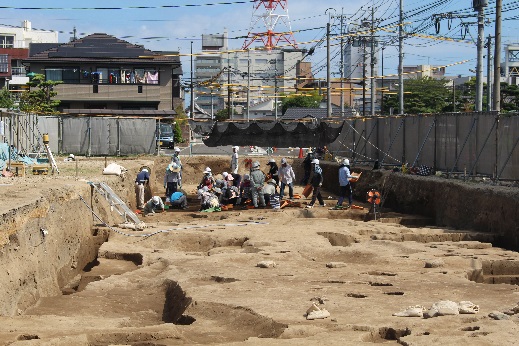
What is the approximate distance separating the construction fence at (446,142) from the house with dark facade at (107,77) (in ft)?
96.9

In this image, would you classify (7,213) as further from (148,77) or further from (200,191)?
(148,77)

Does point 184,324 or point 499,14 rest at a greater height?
point 499,14

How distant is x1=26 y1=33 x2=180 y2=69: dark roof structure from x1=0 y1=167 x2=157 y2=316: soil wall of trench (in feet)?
138

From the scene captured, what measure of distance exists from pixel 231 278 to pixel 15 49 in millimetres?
84682

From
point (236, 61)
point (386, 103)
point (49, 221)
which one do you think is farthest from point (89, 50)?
point (236, 61)

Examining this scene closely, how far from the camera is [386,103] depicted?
9000 centimetres

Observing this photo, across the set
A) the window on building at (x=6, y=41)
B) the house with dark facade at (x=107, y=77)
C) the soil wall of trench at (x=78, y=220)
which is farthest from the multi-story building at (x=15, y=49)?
the soil wall of trench at (x=78, y=220)

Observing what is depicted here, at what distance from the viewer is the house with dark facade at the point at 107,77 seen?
65.3 metres

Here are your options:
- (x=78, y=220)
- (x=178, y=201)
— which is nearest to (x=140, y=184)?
(x=178, y=201)

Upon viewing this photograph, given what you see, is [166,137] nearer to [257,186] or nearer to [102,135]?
[102,135]

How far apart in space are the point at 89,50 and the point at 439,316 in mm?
59064

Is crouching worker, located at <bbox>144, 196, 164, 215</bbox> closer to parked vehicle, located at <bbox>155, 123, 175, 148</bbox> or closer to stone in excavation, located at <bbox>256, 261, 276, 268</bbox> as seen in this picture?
stone in excavation, located at <bbox>256, 261, 276, 268</bbox>

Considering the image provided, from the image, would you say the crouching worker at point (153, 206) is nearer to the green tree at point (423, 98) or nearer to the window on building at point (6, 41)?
the green tree at point (423, 98)

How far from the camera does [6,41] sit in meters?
103
